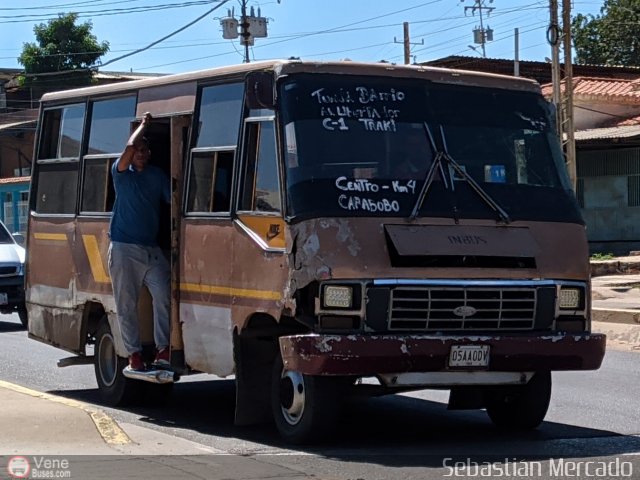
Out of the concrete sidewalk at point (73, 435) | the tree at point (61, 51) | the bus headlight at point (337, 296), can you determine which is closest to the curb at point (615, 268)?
the concrete sidewalk at point (73, 435)

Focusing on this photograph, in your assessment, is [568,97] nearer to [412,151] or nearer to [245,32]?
[412,151]

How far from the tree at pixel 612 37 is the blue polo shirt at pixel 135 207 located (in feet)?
183

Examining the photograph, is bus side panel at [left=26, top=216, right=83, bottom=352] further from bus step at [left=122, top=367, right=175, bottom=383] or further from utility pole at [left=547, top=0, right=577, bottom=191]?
utility pole at [left=547, top=0, right=577, bottom=191]

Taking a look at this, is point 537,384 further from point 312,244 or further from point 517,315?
point 312,244

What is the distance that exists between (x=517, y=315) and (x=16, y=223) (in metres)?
41.1

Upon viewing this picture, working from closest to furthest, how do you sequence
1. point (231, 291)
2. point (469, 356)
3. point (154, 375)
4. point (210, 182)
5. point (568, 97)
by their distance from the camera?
point (469, 356)
point (231, 291)
point (210, 182)
point (154, 375)
point (568, 97)

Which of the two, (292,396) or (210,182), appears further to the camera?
(210,182)

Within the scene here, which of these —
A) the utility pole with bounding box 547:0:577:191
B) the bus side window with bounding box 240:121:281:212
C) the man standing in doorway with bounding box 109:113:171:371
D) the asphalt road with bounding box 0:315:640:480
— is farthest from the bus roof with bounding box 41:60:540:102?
the utility pole with bounding box 547:0:577:191

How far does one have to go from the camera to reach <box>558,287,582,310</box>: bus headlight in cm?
846

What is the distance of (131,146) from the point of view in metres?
9.64

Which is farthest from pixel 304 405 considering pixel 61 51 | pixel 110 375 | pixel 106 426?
pixel 61 51

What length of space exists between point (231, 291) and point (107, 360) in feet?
7.99

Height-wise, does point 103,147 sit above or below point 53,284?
above

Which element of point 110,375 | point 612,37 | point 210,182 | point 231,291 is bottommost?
point 110,375
